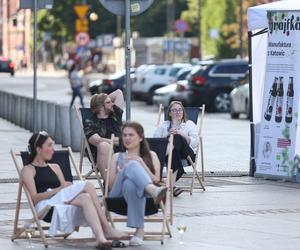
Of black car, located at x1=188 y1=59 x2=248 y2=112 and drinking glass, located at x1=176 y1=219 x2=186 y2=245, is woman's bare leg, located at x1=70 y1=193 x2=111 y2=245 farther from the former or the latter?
black car, located at x1=188 y1=59 x2=248 y2=112

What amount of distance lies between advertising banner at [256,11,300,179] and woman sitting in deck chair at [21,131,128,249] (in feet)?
21.0

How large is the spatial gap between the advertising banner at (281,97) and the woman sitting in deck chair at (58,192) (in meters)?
6.40

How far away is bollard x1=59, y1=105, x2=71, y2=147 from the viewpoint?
85.3 feet

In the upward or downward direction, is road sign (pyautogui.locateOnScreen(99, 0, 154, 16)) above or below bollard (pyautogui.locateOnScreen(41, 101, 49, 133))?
Result: above

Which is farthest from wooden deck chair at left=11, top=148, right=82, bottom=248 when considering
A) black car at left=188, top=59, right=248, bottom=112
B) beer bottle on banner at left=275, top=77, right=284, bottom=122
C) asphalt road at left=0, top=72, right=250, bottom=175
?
black car at left=188, top=59, right=248, bottom=112

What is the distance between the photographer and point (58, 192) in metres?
12.5

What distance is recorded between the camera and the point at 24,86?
7438cm

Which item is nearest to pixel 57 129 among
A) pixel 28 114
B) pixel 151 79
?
pixel 28 114

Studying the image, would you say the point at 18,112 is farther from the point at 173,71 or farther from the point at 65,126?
the point at 173,71

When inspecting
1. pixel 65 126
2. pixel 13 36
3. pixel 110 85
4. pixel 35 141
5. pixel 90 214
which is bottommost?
pixel 13 36

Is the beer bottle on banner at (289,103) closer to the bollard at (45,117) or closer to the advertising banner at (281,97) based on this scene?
the advertising banner at (281,97)

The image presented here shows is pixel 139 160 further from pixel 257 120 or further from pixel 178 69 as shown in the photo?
pixel 178 69

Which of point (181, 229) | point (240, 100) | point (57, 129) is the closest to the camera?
point (181, 229)

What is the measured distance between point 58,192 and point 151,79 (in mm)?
43635
